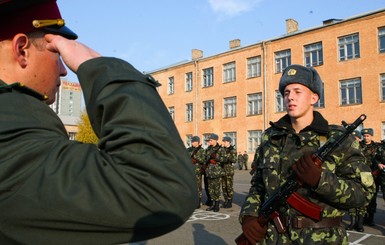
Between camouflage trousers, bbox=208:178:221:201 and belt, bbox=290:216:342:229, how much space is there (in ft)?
25.8

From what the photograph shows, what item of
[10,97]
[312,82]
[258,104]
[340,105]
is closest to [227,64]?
[258,104]

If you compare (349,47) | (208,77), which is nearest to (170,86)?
(208,77)

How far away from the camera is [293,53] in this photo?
25797 millimetres

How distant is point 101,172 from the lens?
0.80 metres

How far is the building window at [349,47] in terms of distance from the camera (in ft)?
75.2

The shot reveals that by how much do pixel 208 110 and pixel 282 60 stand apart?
26.3 feet

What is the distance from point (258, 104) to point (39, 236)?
1080 inches

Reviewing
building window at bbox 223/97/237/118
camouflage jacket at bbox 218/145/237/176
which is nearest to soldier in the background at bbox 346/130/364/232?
camouflage jacket at bbox 218/145/237/176

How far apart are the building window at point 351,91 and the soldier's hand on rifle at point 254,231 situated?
22231mm

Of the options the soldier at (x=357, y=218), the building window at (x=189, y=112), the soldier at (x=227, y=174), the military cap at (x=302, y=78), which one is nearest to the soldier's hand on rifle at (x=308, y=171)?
the military cap at (x=302, y=78)

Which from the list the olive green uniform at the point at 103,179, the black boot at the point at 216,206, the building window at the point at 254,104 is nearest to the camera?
the olive green uniform at the point at 103,179

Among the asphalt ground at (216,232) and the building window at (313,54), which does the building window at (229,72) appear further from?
the asphalt ground at (216,232)

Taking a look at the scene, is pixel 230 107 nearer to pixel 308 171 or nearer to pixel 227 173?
pixel 227 173

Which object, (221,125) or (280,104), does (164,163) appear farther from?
(221,125)
